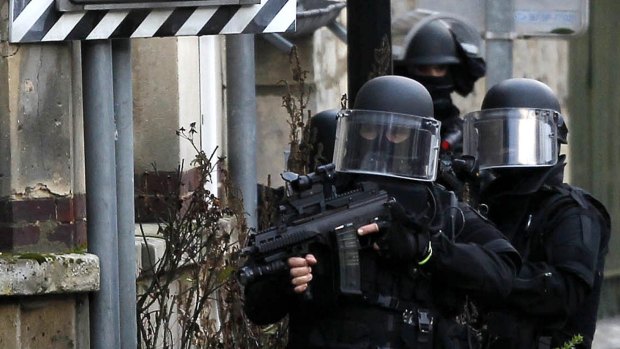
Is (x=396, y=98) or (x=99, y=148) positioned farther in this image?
(x=99, y=148)

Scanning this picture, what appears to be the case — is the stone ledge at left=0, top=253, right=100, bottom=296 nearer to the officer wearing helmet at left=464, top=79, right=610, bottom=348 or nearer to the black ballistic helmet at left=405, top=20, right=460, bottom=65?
the officer wearing helmet at left=464, top=79, right=610, bottom=348

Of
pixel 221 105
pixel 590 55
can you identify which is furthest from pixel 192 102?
pixel 590 55

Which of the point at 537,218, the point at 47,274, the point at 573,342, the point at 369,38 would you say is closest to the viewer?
the point at 573,342

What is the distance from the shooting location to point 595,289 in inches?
211

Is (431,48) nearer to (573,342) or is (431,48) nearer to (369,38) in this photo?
(369,38)

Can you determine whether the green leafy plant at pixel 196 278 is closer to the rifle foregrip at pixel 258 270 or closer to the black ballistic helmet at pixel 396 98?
the black ballistic helmet at pixel 396 98

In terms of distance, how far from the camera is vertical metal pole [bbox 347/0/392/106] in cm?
593

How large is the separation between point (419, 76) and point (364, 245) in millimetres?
3549

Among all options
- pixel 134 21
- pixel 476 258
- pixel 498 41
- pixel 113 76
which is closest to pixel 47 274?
pixel 113 76

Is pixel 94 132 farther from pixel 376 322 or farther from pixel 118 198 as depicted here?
pixel 376 322

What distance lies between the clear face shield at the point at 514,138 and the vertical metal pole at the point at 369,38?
421mm

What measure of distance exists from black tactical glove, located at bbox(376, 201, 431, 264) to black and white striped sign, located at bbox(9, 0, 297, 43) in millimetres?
962

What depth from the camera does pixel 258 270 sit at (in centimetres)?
433

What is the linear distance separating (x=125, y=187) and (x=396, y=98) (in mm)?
1015
